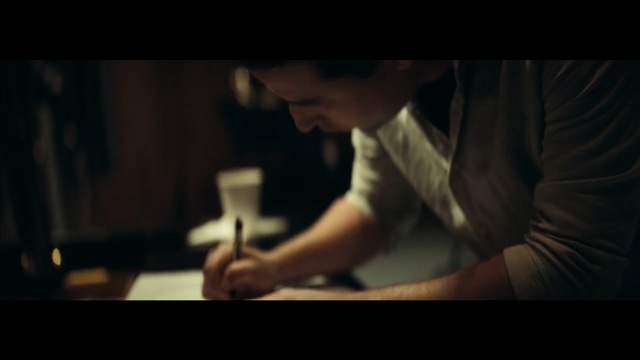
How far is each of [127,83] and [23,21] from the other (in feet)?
11.5

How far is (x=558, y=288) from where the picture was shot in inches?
36.1

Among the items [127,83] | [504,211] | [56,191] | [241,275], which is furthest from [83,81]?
[504,211]

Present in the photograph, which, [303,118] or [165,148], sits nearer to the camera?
[303,118]

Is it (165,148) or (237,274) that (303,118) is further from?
(165,148)

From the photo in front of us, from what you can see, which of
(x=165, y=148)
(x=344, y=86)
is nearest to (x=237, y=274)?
(x=344, y=86)

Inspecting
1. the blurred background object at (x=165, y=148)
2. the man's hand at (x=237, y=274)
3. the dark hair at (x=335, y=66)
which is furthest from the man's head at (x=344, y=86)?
the blurred background object at (x=165, y=148)

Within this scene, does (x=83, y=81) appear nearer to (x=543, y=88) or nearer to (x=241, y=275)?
(x=241, y=275)

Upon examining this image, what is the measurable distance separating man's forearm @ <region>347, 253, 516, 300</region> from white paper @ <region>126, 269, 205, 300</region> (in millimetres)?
334

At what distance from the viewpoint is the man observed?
33.6 inches

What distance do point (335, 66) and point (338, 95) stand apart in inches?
2.9

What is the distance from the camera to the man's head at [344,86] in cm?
99

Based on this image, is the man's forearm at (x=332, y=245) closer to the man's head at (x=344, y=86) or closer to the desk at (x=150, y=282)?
the desk at (x=150, y=282)

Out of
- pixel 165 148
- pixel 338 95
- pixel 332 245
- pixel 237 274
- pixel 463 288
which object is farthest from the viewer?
pixel 165 148

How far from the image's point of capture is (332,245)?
1396 millimetres
